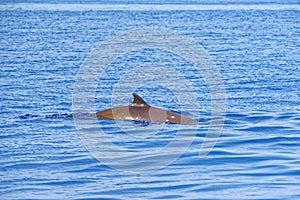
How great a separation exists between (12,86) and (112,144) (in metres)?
7.57

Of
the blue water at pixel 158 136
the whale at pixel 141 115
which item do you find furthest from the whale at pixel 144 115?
the blue water at pixel 158 136

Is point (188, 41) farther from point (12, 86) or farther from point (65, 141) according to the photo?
point (65, 141)

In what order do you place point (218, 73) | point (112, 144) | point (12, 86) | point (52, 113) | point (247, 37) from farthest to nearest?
point (247, 37)
point (218, 73)
point (12, 86)
point (52, 113)
point (112, 144)

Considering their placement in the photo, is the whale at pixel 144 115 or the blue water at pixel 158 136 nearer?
the blue water at pixel 158 136

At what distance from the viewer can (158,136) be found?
13844 mm

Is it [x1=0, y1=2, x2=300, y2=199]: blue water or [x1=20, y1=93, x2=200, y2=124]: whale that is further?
[x1=20, y1=93, x2=200, y2=124]: whale

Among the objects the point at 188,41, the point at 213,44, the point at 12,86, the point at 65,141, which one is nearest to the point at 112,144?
the point at 65,141

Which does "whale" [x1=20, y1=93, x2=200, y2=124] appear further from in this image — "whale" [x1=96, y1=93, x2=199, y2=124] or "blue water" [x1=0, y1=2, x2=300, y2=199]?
"blue water" [x1=0, y1=2, x2=300, y2=199]

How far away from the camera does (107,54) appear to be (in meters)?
30.7

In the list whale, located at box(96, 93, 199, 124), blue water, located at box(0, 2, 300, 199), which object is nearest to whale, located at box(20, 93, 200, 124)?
whale, located at box(96, 93, 199, 124)

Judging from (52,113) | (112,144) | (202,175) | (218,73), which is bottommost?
(202,175)

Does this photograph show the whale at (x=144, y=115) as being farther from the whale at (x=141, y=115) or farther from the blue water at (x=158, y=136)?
the blue water at (x=158, y=136)

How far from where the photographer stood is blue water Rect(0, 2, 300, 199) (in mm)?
10445

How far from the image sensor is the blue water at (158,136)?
411 inches
